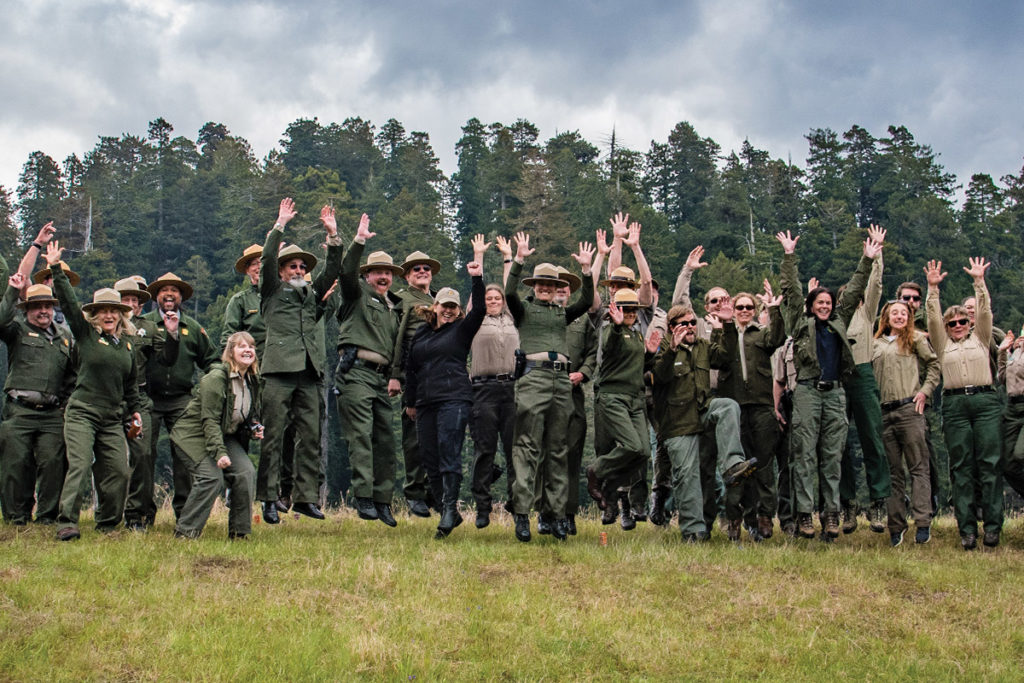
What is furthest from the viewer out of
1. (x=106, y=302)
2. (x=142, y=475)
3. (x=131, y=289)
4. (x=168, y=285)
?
(x=168, y=285)

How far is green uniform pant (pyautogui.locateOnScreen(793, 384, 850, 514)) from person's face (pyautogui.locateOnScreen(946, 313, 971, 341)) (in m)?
1.54

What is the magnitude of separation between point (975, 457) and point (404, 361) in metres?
6.23

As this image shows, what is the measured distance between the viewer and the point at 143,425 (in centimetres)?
1138

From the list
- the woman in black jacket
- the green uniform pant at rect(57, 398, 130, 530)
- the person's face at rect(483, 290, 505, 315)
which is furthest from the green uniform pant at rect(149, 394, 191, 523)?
the person's face at rect(483, 290, 505, 315)

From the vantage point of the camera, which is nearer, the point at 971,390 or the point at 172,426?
the point at 971,390


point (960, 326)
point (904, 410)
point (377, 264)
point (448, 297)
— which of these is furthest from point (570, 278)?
point (960, 326)

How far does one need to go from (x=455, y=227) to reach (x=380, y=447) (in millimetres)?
99070

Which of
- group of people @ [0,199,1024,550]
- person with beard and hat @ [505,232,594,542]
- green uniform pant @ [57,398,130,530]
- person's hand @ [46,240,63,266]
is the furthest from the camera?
group of people @ [0,199,1024,550]

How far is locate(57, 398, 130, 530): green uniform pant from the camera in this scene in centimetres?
1034

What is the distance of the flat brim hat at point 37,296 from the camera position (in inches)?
444

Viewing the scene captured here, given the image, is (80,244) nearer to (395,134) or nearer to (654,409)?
(395,134)

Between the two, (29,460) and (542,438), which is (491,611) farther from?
(29,460)

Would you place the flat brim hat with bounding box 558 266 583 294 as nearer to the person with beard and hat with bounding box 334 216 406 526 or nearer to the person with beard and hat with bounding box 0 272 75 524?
the person with beard and hat with bounding box 334 216 406 526

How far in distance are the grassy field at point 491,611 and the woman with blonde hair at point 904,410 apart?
0.91m
